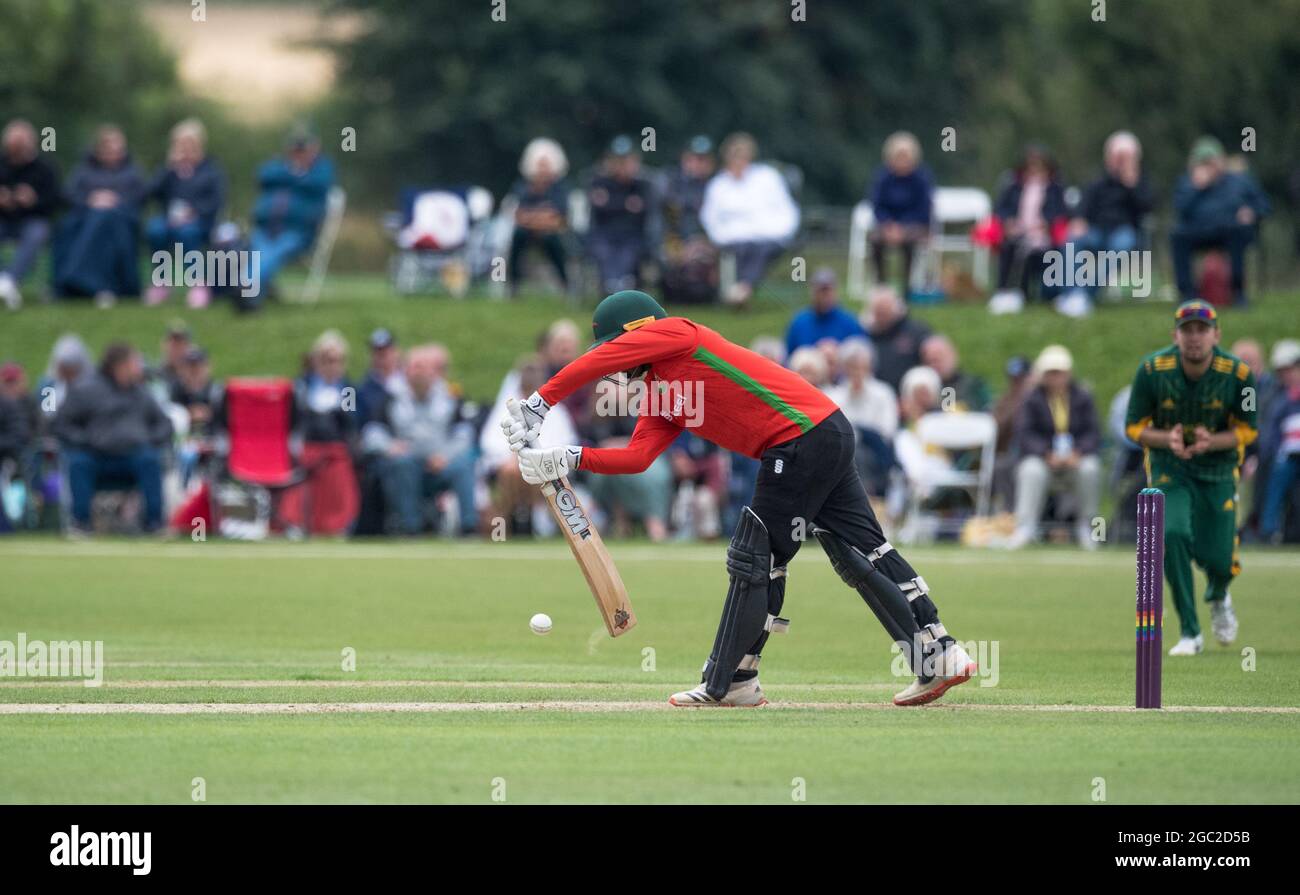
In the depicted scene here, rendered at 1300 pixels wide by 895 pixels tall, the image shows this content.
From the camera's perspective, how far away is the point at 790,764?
31.8 ft

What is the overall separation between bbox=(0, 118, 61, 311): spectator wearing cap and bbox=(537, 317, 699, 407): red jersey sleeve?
68.3 feet

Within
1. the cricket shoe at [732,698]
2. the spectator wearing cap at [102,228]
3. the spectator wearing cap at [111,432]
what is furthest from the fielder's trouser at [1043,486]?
the spectator wearing cap at [102,228]

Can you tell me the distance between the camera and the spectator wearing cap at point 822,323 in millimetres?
25422

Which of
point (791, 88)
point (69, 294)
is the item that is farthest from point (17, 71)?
point (69, 294)

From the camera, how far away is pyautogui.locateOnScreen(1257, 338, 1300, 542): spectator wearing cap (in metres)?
23.2

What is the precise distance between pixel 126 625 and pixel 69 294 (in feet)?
55.3

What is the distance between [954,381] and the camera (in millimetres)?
25297

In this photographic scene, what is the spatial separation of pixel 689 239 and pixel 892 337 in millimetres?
5230

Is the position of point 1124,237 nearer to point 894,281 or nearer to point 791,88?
point 894,281

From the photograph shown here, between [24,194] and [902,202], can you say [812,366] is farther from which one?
[24,194]

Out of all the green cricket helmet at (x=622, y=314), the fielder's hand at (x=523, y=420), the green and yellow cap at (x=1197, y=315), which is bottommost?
the fielder's hand at (x=523, y=420)

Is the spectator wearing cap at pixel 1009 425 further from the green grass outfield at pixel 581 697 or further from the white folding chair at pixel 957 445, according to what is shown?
the green grass outfield at pixel 581 697

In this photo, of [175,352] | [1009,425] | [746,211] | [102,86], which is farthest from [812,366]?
[102,86]

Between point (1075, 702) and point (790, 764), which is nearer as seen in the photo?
point (790, 764)
